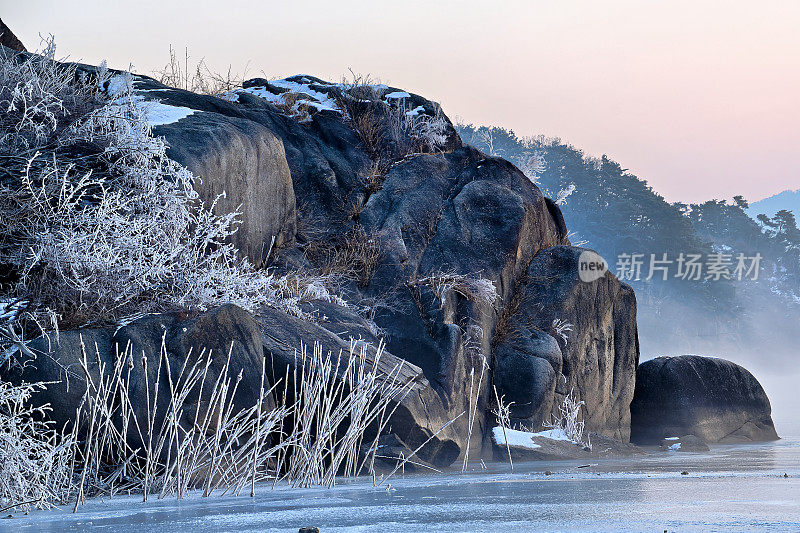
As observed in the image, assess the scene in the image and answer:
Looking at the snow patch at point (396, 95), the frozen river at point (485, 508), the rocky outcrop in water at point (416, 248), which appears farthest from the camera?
the snow patch at point (396, 95)

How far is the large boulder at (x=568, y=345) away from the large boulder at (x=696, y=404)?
580mm

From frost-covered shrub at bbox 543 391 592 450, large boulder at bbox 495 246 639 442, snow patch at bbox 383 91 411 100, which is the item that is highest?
snow patch at bbox 383 91 411 100

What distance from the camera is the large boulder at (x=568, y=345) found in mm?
11188

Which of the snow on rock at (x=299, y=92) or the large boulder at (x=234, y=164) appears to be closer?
the large boulder at (x=234, y=164)

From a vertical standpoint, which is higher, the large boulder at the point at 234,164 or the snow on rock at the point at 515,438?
the large boulder at the point at 234,164

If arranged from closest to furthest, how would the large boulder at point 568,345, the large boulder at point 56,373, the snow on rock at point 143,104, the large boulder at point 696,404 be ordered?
the large boulder at point 56,373 < the snow on rock at point 143,104 < the large boulder at point 568,345 < the large boulder at point 696,404

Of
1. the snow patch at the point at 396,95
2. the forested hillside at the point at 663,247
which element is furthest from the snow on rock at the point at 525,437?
the forested hillside at the point at 663,247

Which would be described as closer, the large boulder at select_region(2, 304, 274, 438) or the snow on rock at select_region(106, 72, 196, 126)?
the large boulder at select_region(2, 304, 274, 438)

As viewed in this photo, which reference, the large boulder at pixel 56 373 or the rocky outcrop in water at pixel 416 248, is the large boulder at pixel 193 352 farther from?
the rocky outcrop in water at pixel 416 248

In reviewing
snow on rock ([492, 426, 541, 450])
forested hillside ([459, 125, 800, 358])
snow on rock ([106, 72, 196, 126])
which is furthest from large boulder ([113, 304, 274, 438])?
forested hillside ([459, 125, 800, 358])

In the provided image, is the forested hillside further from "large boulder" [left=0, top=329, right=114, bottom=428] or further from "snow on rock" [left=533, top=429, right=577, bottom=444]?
"large boulder" [left=0, top=329, right=114, bottom=428]

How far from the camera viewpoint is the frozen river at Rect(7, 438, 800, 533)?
381cm

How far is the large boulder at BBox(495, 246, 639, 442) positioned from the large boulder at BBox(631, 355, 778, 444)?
0.58 meters

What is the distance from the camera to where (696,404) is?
14.0 metres
